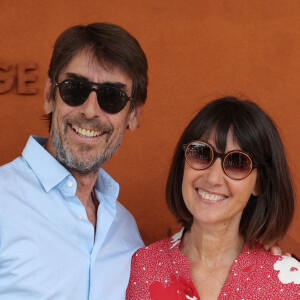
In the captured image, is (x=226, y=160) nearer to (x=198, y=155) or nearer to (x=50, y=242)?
(x=198, y=155)

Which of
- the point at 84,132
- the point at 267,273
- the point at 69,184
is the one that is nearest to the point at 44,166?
the point at 69,184

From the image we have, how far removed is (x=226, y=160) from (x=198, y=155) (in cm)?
12

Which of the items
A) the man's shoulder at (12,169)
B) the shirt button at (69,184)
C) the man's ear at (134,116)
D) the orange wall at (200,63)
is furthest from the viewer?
the orange wall at (200,63)

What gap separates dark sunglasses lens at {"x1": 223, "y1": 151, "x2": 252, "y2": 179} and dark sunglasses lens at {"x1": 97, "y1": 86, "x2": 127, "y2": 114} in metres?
0.53

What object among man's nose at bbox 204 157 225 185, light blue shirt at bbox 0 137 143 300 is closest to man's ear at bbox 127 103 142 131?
light blue shirt at bbox 0 137 143 300

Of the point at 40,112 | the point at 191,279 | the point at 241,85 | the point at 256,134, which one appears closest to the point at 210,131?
the point at 256,134

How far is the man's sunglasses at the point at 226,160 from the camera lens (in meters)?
1.87

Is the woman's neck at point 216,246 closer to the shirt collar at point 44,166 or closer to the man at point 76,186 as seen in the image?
the man at point 76,186

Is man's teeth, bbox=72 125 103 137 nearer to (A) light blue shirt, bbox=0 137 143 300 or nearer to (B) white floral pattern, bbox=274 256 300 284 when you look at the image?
(A) light blue shirt, bbox=0 137 143 300

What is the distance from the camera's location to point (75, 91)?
202 centimetres

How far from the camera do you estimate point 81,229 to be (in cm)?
191

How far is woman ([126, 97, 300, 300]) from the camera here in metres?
1.89

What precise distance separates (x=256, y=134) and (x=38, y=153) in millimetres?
884

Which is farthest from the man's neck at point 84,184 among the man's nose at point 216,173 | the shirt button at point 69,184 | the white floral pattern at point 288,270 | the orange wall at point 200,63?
the white floral pattern at point 288,270
